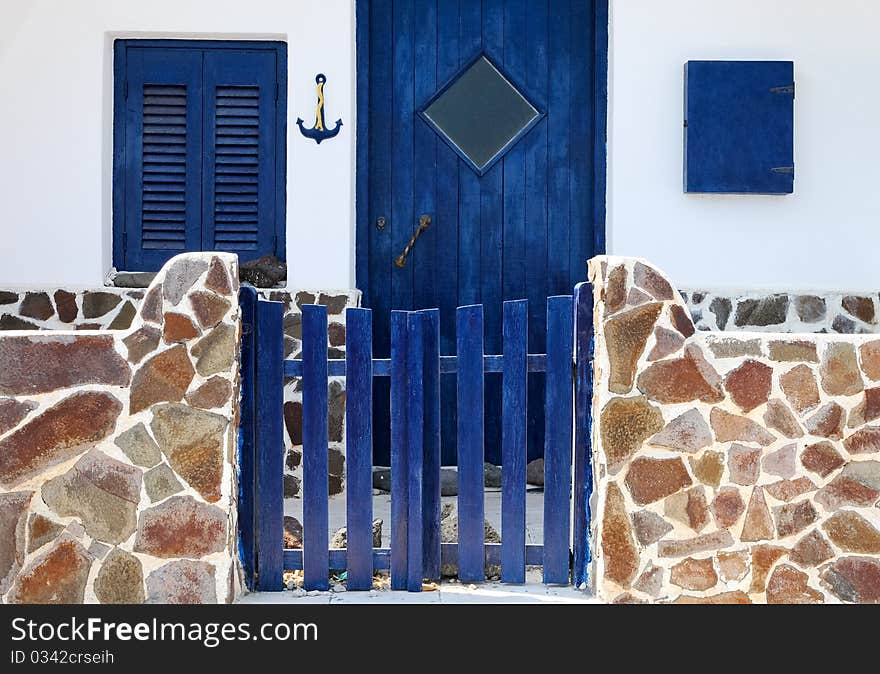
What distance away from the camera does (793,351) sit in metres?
3.79

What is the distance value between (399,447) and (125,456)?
3.53 feet

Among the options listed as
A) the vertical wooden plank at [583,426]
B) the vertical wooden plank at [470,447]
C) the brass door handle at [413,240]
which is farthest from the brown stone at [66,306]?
the vertical wooden plank at [583,426]

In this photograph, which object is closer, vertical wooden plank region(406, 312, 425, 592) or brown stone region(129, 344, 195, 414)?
brown stone region(129, 344, 195, 414)

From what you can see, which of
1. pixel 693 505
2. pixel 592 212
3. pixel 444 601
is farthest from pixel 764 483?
pixel 592 212

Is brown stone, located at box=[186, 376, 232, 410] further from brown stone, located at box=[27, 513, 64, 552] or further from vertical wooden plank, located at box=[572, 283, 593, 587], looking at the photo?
vertical wooden plank, located at box=[572, 283, 593, 587]

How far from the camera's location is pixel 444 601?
380cm

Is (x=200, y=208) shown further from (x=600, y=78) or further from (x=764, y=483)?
(x=764, y=483)

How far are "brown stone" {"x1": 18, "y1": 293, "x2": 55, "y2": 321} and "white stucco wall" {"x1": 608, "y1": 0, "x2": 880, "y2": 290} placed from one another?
11.3ft

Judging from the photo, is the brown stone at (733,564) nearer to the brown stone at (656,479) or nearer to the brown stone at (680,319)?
the brown stone at (656,479)

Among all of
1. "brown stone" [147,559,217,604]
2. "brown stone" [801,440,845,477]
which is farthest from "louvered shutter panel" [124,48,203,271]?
"brown stone" [801,440,845,477]

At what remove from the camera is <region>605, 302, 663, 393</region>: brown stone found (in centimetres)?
378

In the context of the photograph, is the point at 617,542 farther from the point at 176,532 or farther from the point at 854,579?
the point at 176,532

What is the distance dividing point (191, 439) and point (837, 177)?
430 cm

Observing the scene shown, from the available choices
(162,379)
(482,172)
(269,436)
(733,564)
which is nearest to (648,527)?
(733,564)
